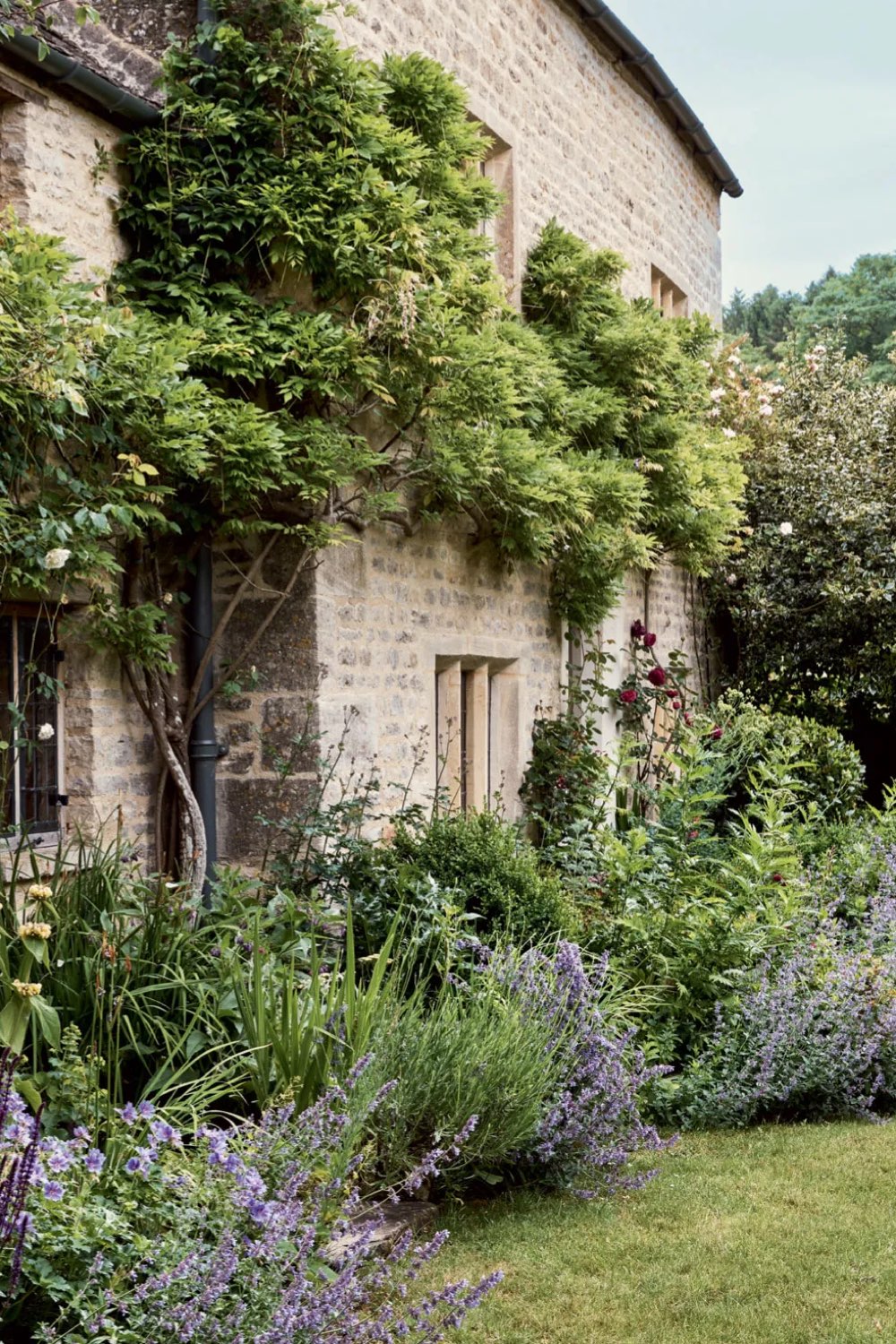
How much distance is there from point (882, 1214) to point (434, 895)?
2.06 m

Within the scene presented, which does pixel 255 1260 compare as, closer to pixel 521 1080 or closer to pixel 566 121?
pixel 521 1080

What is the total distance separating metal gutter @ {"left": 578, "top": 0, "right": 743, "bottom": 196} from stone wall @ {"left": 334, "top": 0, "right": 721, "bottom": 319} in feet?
0.35

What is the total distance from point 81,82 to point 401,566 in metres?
2.82

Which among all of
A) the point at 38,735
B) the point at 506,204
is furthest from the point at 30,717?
the point at 506,204

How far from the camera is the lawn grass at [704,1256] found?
356cm

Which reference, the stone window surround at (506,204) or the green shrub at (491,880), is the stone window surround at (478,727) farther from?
the stone window surround at (506,204)

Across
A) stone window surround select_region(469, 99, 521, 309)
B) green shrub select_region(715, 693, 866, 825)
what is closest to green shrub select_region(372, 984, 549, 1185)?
stone window surround select_region(469, 99, 521, 309)

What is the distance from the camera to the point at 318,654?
6.14 meters

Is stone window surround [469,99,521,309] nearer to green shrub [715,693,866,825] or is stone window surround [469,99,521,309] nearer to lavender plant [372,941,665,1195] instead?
green shrub [715,693,866,825]

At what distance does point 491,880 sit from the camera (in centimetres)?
569

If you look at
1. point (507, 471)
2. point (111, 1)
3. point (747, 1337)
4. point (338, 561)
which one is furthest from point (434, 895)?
point (111, 1)

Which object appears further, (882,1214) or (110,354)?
(110,354)

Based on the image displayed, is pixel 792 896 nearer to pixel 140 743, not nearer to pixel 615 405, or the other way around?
pixel 140 743

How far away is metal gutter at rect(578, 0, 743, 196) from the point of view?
10.0m
